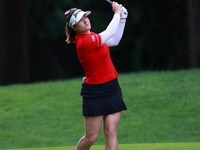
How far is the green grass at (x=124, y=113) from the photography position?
344 inches

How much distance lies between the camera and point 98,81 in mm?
4418

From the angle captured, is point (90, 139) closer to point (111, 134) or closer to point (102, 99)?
point (111, 134)

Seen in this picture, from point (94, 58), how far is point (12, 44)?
10.2m

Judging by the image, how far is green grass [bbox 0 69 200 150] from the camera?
8.73m

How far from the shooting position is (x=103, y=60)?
4.39 metres


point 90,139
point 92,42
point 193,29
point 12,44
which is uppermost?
point 92,42

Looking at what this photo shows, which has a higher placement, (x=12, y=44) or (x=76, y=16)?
(x=76, y=16)

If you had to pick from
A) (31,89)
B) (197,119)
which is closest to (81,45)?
(197,119)

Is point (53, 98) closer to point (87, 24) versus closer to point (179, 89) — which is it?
point (179, 89)

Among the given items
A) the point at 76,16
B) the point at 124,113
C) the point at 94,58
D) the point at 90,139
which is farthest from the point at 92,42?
the point at 124,113

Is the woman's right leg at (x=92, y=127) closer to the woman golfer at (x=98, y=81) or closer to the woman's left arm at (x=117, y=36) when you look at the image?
the woman golfer at (x=98, y=81)

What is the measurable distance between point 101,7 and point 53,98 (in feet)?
45.9

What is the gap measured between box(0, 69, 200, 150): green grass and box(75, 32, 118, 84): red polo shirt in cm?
418

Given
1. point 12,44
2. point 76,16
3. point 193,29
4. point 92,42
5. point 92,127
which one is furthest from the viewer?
point 193,29
